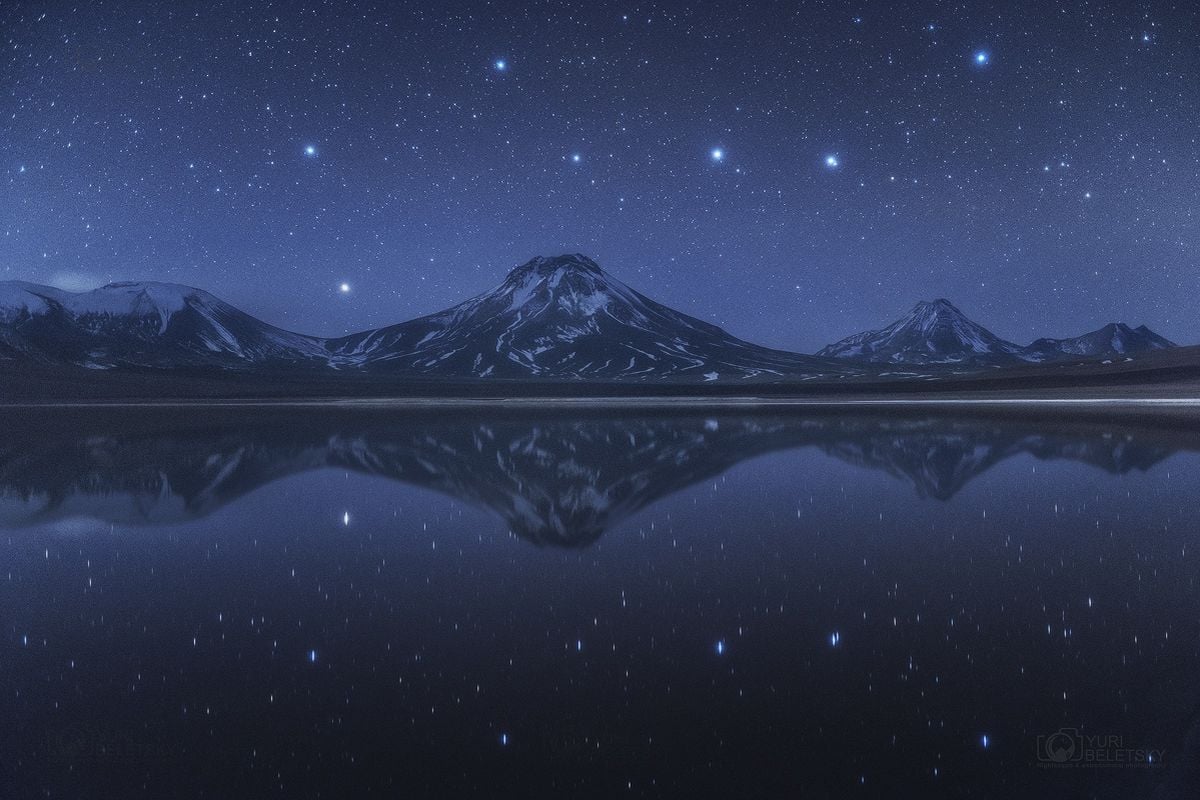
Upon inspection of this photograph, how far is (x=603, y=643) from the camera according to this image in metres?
7.02

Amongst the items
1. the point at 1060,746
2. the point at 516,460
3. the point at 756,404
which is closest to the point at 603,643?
the point at 1060,746

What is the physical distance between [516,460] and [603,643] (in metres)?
15.4

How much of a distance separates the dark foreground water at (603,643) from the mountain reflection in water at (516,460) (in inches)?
12.4

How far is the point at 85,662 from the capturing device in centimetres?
654

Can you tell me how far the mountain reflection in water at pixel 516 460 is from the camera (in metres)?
14.4

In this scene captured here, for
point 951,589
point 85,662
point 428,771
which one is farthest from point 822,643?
point 85,662

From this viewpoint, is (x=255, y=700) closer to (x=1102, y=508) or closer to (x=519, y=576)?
(x=519, y=576)

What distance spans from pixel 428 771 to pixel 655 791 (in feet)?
5.13

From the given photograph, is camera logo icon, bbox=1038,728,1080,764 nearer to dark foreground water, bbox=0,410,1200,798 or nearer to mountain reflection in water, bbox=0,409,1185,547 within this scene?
dark foreground water, bbox=0,410,1200,798

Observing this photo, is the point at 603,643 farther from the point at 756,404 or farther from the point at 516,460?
the point at 756,404

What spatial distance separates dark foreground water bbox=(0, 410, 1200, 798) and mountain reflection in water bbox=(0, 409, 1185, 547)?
1.03ft

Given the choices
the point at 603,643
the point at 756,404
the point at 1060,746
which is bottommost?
the point at 603,643

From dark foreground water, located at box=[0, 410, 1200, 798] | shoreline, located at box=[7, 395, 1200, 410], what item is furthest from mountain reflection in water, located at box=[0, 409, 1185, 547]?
shoreline, located at box=[7, 395, 1200, 410]

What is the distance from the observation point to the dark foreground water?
191 inches
